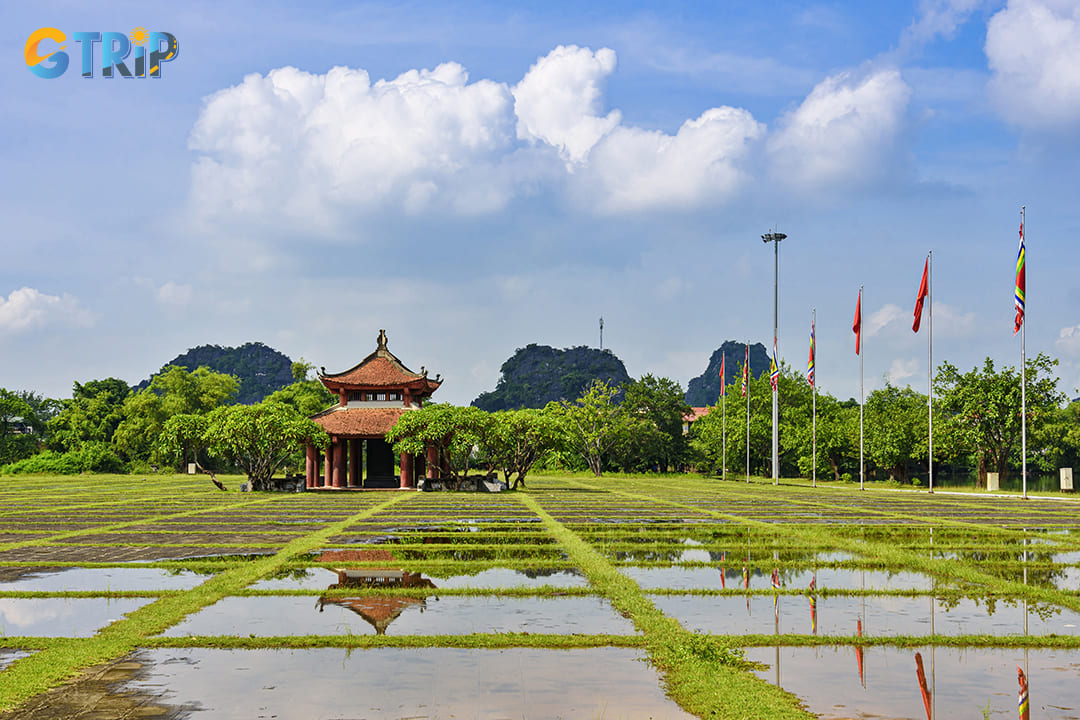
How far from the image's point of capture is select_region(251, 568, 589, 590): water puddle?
13469 millimetres

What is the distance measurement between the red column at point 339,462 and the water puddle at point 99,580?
35626 millimetres

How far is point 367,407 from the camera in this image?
2106 inches

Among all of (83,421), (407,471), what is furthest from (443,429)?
(83,421)

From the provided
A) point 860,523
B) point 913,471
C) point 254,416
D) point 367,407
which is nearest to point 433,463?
point 367,407

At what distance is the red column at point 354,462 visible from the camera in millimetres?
52594

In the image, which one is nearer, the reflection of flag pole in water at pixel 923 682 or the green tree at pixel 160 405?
the reflection of flag pole in water at pixel 923 682

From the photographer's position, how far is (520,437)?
155 feet

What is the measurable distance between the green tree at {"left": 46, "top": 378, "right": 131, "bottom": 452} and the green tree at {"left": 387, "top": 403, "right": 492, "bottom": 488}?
5152 centimetres

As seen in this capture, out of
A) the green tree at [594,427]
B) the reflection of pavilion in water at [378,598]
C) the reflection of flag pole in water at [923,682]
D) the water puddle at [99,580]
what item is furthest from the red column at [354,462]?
the reflection of flag pole in water at [923,682]

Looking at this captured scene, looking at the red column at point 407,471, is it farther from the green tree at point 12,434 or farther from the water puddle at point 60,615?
the green tree at point 12,434

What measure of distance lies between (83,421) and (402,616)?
86285mm

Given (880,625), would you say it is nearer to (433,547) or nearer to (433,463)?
(433,547)

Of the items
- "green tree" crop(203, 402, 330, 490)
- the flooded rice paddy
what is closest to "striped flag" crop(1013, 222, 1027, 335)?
the flooded rice paddy

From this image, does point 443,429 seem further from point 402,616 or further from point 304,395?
point 304,395
